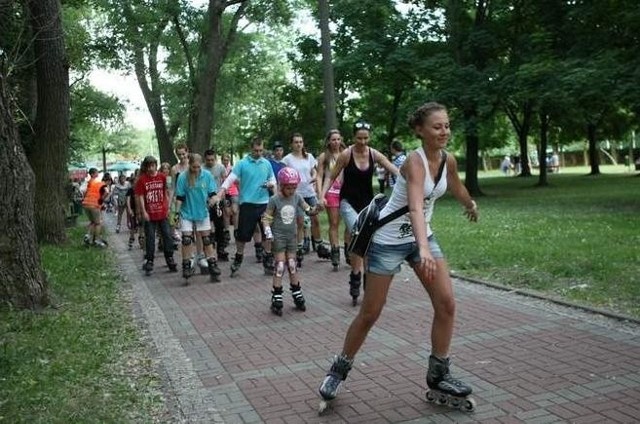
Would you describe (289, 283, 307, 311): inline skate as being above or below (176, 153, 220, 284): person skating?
below

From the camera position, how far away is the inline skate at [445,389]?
14.3 ft

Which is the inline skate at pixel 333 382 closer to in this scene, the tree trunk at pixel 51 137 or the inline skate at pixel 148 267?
the inline skate at pixel 148 267

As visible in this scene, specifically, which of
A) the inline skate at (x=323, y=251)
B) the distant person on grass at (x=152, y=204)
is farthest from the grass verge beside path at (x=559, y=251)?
the distant person on grass at (x=152, y=204)

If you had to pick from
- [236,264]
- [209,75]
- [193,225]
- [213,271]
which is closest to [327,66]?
[193,225]

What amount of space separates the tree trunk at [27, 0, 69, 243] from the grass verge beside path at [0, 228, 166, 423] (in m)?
6.35

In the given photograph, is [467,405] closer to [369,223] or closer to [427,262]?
[427,262]

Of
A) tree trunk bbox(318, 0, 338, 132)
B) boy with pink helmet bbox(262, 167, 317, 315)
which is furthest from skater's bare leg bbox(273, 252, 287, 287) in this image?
tree trunk bbox(318, 0, 338, 132)

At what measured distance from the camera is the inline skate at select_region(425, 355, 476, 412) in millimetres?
4344

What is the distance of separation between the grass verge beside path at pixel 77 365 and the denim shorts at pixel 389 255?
1.71 m

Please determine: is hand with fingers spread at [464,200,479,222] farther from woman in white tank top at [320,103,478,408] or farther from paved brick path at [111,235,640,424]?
paved brick path at [111,235,640,424]

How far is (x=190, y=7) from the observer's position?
88.5 ft

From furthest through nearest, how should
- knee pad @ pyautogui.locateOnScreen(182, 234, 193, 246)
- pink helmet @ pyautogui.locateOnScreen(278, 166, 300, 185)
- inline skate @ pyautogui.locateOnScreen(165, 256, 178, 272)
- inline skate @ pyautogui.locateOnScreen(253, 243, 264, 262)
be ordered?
1. inline skate @ pyautogui.locateOnScreen(253, 243, 264, 262)
2. inline skate @ pyautogui.locateOnScreen(165, 256, 178, 272)
3. knee pad @ pyautogui.locateOnScreen(182, 234, 193, 246)
4. pink helmet @ pyautogui.locateOnScreen(278, 166, 300, 185)

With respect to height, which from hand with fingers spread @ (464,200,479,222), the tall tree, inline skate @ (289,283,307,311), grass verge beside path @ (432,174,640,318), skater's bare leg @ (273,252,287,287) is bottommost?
grass verge beside path @ (432,174,640,318)

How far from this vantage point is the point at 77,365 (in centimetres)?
561
